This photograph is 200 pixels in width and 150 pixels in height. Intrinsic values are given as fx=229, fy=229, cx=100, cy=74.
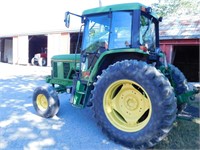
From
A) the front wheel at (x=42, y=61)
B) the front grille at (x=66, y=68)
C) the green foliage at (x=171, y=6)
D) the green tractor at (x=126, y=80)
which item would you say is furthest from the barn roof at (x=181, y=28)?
the green foliage at (x=171, y=6)

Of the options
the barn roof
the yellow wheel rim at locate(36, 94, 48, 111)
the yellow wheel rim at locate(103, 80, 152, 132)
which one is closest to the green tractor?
the yellow wheel rim at locate(103, 80, 152, 132)

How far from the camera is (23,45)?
70.2ft

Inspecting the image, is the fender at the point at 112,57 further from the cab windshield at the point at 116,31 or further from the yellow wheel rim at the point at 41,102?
the yellow wheel rim at the point at 41,102

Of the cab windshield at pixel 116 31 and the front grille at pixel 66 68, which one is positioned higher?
the cab windshield at pixel 116 31

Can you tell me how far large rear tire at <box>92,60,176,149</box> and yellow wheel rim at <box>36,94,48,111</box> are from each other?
5.75 ft

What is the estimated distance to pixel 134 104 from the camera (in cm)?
378

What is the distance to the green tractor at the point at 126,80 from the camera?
3344 mm

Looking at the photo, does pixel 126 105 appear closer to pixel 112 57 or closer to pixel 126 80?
pixel 126 80

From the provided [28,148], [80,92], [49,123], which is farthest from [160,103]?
[49,123]

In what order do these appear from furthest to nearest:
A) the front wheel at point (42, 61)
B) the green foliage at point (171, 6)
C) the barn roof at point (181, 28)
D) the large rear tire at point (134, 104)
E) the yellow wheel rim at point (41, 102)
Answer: the green foliage at point (171, 6) → the front wheel at point (42, 61) → the barn roof at point (181, 28) → the yellow wheel rim at point (41, 102) → the large rear tire at point (134, 104)

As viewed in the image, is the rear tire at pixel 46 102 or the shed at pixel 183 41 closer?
→ the rear tire at pixel 46 102

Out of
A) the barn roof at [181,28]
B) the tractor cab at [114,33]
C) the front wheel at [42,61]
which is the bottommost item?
the front wheel at [42,61]

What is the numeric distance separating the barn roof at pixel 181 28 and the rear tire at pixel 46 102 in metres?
6.61

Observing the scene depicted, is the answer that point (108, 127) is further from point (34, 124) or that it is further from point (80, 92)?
point (34, 124)
